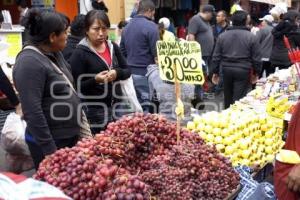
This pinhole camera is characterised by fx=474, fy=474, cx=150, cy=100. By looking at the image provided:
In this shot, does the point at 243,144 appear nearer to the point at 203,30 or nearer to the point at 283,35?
the point at 283,35

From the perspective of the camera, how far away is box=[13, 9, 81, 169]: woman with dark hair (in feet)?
9.73

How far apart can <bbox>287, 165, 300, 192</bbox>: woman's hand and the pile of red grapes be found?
1.13 feet

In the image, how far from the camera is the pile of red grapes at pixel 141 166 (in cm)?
193

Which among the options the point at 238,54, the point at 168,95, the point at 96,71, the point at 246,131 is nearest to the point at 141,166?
the point at 246,131

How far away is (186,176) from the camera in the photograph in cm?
228

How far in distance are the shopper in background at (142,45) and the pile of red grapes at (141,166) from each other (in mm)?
3848

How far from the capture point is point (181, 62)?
321 cm

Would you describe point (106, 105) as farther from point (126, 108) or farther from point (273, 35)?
point (273, 35)

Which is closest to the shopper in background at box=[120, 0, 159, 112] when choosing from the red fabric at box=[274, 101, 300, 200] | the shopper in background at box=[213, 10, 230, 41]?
the red fabric at box=[274, 101, 300, 200]

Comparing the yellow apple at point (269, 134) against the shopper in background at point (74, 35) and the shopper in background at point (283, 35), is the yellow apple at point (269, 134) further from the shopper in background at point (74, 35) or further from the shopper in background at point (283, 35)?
the shopper in background at point (283, 35)

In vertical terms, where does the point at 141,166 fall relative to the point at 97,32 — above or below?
below

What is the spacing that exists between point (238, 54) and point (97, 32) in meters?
3.48

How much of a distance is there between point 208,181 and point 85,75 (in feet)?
7.26

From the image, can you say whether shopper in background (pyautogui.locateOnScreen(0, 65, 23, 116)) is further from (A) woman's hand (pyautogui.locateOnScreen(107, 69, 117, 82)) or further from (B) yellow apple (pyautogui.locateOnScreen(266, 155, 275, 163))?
(B) yellow apple (pyautogui.locateOnScreen(266, 155, 275, 163))
